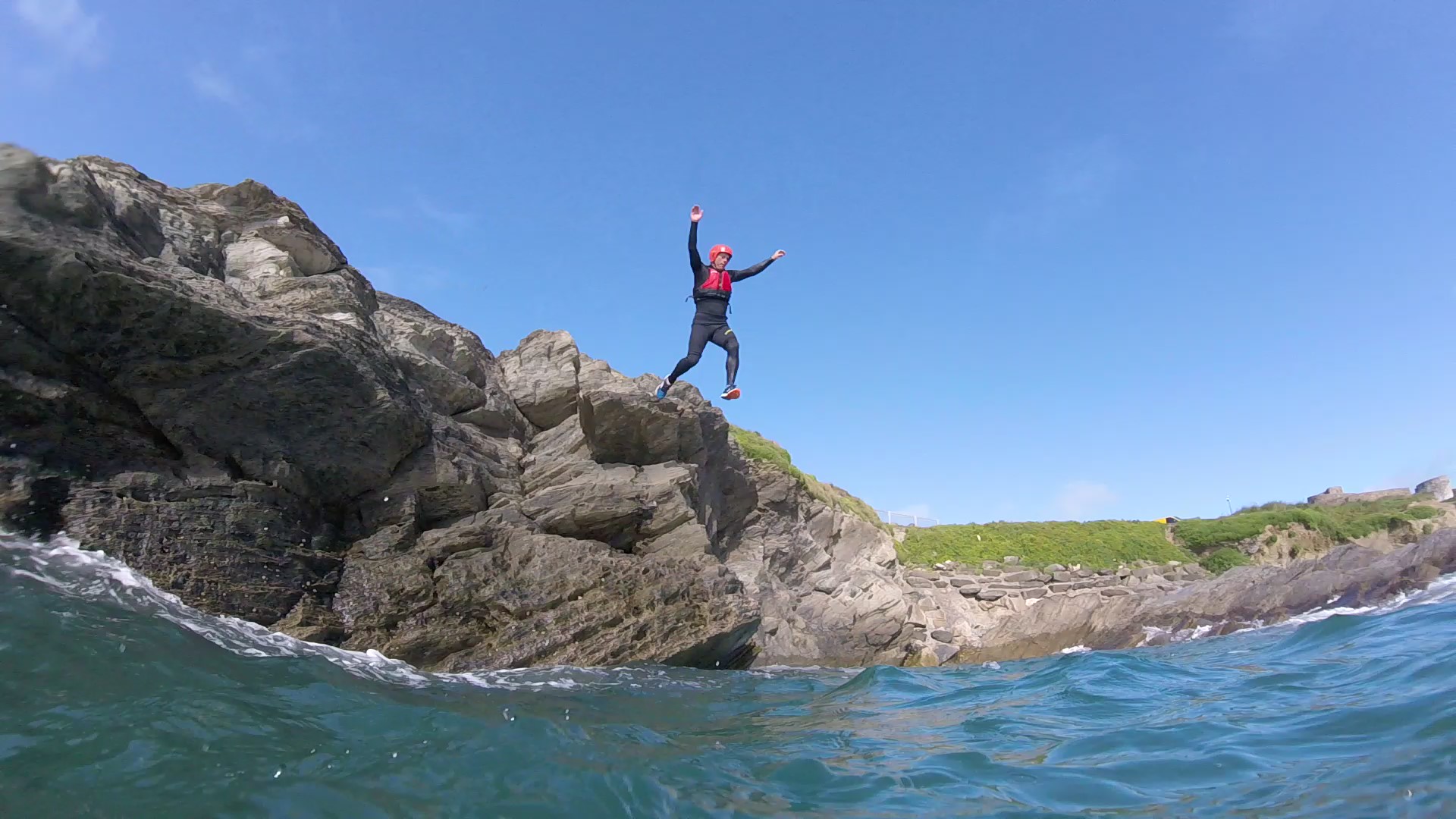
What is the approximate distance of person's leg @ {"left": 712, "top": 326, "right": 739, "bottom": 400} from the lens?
13961mm

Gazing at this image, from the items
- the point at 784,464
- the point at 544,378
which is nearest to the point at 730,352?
the point at 544,378

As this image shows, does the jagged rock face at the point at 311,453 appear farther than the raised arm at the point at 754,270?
No

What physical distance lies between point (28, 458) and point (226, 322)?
108 inches

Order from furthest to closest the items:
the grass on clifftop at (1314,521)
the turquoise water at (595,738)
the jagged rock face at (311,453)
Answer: the grass on clifftop at (1314,521) < the jagged rock face at (311,453) < the turquoise water at (595,738)

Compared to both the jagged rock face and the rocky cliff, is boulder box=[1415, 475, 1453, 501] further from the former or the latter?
the jagged rock face

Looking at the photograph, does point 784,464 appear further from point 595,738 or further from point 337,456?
point 595,738

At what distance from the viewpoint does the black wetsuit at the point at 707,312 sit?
14859 millimetres

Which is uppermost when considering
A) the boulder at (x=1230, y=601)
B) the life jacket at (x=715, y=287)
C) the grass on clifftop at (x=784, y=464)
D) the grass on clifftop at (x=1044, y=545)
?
Answer: the life jacket at (x=715, y=287)

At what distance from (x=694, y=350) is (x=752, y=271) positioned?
6.97 feet

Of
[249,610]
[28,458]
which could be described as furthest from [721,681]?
[28,458]

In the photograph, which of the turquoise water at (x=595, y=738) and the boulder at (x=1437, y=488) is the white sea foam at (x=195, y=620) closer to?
the turquoise water at (x=595, y=738)

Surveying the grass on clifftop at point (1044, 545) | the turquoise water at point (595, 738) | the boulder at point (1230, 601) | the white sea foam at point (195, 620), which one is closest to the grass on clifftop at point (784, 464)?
the grass on clifftop at point (1044, 545)

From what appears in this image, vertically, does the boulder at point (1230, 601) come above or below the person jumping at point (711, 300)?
below

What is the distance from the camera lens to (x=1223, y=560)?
35.2 m
